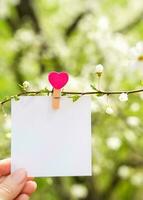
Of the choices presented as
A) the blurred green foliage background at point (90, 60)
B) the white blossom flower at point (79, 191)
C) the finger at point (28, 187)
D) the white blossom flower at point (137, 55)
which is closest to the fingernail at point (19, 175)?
the finger at point (28, 187)

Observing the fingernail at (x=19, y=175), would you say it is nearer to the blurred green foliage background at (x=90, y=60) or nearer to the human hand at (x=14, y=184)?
the human hand at (x=14, y=184)

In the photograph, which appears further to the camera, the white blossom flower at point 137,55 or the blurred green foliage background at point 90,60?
the blurred green foliage background at point 90,60

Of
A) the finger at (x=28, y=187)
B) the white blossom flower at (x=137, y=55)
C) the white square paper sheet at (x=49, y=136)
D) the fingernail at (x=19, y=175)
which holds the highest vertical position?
the white blossom flower at (x=137, y=55)

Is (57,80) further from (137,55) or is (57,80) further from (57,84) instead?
(137,55)

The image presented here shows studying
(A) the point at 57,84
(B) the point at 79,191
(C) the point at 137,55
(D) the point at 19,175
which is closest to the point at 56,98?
(A) the point at 57,84

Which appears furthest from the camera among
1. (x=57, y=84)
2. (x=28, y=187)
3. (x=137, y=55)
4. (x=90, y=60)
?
(x=90, y=60)

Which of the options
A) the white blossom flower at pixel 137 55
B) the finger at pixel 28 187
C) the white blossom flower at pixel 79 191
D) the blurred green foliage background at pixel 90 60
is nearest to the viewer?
the finger at pixel 28 187

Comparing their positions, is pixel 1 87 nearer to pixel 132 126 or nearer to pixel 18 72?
pixel 18 72
